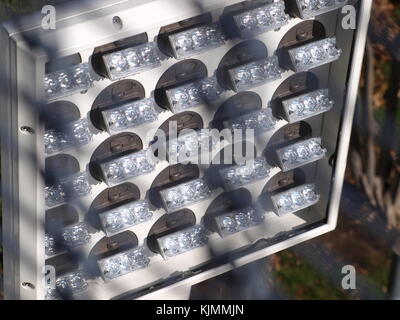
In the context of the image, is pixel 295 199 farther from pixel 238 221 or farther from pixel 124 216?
pixel 124 216

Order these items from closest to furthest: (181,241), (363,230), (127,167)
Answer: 1. (127,167)
2. (181,241)
3. (363,230)

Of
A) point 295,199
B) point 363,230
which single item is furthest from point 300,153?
point 363,230

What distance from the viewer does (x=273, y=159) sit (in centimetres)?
127

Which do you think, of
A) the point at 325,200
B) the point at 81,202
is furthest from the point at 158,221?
the point at 325,200

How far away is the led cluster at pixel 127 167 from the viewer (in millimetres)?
1140

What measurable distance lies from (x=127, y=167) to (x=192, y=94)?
0.11 m

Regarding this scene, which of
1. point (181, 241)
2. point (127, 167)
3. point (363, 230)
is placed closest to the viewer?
point (127, 167)

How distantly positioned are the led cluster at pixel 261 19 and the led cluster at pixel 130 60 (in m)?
0.11

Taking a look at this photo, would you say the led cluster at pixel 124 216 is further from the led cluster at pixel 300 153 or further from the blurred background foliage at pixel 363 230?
the blurred background foliage at pixel 363 230

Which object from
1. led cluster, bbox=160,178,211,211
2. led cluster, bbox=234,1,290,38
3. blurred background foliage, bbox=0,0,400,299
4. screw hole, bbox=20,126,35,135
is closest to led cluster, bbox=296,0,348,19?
led cluster, bbox=234,1,290,38

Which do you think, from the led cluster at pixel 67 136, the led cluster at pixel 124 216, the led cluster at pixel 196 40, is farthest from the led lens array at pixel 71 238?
the led cluster at pixel 196 40

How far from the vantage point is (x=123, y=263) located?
1.24 metres

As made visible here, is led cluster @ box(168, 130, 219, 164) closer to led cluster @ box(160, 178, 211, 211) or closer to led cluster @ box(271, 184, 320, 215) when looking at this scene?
led cluster @ box(160, 178, 211, 211)
